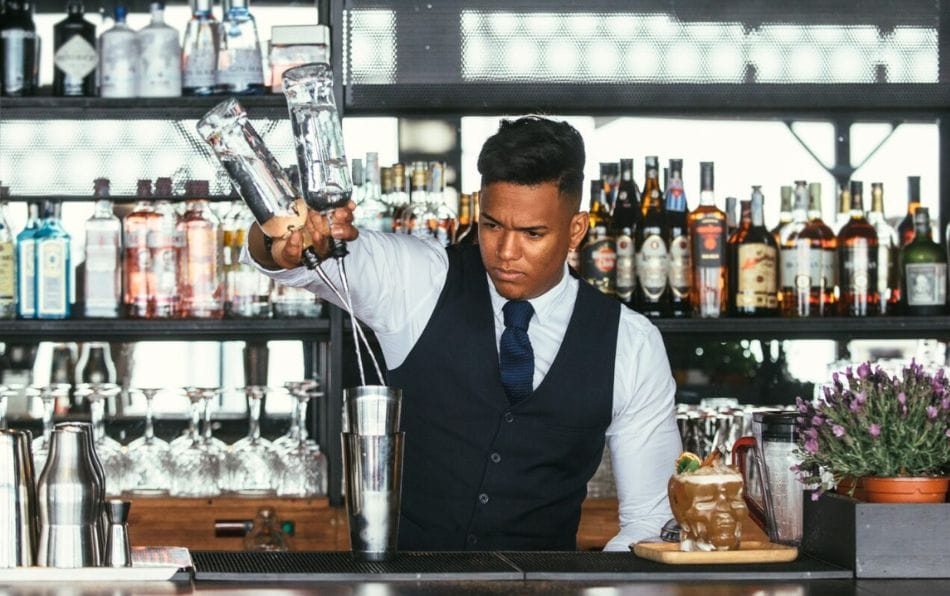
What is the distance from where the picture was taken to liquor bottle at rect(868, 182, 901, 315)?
10.6ft

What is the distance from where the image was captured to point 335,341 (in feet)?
10.2

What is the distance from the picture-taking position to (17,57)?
3.21 metres

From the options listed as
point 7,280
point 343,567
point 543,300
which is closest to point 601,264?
point 543,300

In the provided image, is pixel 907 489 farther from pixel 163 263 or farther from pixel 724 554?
pixel 163 263

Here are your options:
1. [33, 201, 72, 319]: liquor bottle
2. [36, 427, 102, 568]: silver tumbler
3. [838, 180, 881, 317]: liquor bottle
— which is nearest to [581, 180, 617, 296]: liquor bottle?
[838, 180, 881, 317]: liquor bottle

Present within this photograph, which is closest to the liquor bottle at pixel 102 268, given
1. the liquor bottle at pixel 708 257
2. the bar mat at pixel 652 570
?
the liquor bottle at pixel 708 257

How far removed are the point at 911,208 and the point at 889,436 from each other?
1.79 meters

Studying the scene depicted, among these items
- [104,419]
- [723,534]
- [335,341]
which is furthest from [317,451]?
[723,534]

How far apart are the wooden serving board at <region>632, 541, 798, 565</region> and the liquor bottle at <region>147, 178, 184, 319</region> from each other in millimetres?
1681

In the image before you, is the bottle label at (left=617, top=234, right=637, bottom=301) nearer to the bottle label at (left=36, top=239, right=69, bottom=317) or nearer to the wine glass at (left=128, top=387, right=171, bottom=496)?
the wine glass at (left=128, top=387, right=171, bottom=496)

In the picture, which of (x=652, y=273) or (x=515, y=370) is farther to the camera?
(x=652, y=273)

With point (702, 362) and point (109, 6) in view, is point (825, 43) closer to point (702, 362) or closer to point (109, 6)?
point (702, 362)

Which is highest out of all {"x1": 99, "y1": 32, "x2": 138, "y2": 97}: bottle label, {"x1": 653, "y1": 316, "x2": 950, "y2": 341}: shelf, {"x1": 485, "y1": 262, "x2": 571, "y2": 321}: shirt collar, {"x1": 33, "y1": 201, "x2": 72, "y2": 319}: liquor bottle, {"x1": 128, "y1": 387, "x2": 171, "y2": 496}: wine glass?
{"x1": 99, "y1": 32, "x2": 138, "y2": 97}: bottle label

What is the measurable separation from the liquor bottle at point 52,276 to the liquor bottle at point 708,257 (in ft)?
4.68
